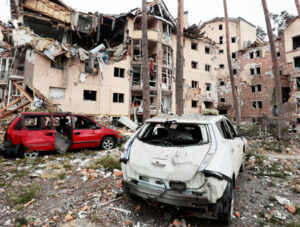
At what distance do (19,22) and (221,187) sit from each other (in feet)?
71.1

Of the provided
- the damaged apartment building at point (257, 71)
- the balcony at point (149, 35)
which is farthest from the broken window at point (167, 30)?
the damaged apartment building at point (257, 71)

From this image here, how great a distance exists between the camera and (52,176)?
170 inches

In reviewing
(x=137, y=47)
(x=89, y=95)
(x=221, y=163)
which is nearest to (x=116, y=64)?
(x=137, y=47)

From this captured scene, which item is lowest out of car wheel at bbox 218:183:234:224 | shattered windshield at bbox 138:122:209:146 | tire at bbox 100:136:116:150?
car wheel at bbox 218:183:234:224

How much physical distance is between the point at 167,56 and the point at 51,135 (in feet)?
58.3

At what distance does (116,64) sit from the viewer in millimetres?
17688

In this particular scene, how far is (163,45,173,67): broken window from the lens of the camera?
2044 cm

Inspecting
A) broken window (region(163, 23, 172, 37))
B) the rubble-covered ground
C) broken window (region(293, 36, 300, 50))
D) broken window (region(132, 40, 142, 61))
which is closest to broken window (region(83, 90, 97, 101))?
broken window (region(132, 40, 142, 61))

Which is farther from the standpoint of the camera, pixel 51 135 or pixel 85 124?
pixel 85 124

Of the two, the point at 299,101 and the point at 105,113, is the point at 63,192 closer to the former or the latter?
the point at 105,113

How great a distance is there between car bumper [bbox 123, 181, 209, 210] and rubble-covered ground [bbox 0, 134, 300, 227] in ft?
0.81

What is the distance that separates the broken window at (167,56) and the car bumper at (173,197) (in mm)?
19723

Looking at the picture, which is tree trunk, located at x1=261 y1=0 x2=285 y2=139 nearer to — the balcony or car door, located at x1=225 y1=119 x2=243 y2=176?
car door, located at x1=225 y1=119 x2=243 y2=176

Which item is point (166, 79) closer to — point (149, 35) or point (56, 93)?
point (149, 35)
